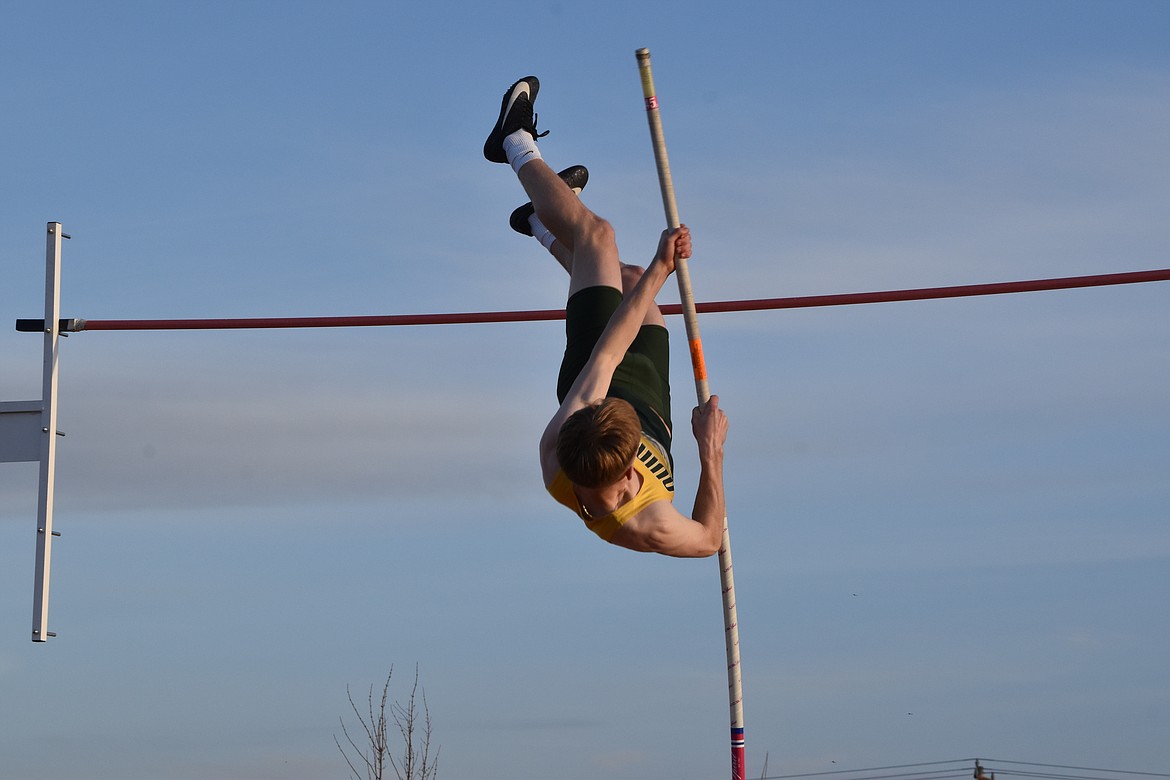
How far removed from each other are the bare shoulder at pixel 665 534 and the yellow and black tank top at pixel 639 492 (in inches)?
0.9

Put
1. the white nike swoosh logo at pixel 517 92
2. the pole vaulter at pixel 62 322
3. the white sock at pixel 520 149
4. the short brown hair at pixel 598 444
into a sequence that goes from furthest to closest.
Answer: the pole vaulter at pixel 62 322
the white nike swoosh logo at pixel 517 92
the white sock at pixel 520 149
the short brown hair at pixel 598 444

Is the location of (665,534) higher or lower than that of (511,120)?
lower

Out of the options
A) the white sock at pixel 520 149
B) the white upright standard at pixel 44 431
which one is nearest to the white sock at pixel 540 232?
the white sock at pixel 520 149

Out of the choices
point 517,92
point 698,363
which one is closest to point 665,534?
point 698,363

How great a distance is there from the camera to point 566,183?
4781mm

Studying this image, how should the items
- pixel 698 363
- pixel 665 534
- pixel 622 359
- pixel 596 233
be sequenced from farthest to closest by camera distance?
pixel 698 363 < pixel 596 233 < pixel 622 359 < pixel 665 534

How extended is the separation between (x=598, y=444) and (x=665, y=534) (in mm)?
451

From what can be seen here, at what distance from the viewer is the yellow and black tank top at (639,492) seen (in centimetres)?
385

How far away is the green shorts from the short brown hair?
39cm

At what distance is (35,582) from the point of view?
602 centimetres

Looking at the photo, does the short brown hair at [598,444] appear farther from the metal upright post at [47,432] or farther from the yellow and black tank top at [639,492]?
the metal upright post at [47,432]

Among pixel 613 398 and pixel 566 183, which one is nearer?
pixel 613 398

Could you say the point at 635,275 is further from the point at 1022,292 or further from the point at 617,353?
the point at 1022,292

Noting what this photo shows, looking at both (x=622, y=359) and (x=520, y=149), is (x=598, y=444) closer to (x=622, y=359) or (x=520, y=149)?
(x=622, y=359)
